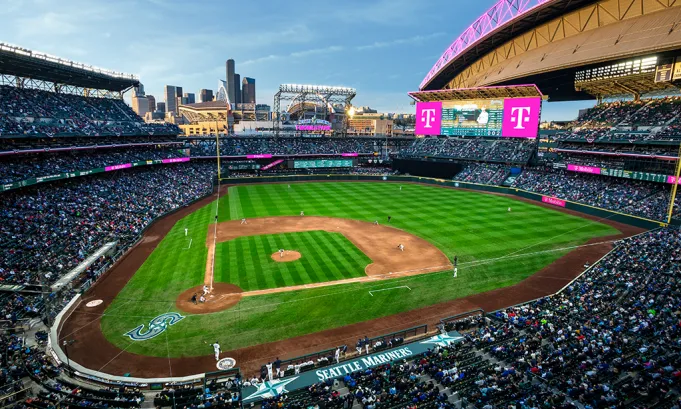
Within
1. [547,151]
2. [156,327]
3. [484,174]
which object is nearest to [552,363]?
[156,327]

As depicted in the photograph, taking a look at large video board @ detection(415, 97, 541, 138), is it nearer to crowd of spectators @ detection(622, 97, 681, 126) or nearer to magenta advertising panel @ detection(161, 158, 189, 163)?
crowd of spectators @ detection(622, 97, 681, 126)

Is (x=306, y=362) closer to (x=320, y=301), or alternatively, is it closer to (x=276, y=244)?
(x=320, y=301)

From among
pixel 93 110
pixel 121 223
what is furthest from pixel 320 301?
pixel 93 110

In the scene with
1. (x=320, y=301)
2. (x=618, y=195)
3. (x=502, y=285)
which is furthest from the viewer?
(x=618, y=195)

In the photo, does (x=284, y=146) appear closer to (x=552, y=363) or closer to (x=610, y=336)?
(x=610, y=336)

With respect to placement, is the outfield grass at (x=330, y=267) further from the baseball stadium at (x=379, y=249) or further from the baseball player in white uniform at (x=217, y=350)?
→ the baseball player in white uniform at (x=217, y=350)

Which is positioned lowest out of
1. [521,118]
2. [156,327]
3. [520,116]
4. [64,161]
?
[156,327]

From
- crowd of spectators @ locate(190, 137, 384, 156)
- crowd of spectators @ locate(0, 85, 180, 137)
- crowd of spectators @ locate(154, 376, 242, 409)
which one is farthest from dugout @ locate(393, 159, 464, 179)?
crowd of spectators @ locate(154, 376, 242, 409)

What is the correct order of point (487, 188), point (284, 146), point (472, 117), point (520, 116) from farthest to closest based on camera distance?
point (284, 146)
point (472, 117)
point (520, 116)
point (487, 188)
